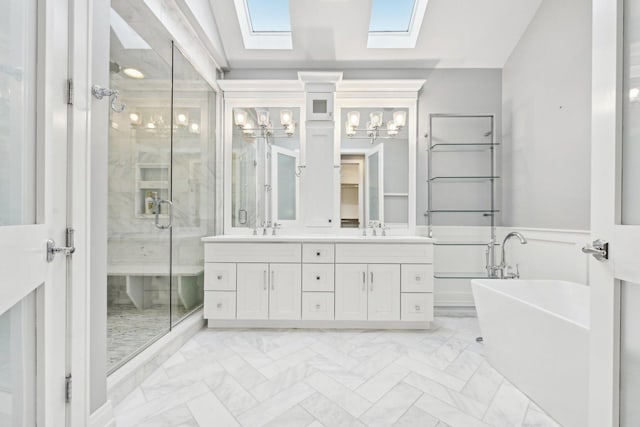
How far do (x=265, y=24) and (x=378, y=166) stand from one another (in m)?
1.74

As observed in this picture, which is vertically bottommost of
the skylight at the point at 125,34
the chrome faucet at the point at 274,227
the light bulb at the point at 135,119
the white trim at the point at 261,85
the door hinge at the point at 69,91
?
the chrome faucet at the point at 274,227

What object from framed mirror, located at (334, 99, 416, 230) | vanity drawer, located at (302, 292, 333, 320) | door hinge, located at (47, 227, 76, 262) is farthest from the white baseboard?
framed mirror, located at (334, 99, 416, 230)

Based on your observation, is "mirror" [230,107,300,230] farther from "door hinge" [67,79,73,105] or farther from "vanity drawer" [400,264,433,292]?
"door hinge" [67,79,73,105]

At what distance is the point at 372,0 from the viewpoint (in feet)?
8.47

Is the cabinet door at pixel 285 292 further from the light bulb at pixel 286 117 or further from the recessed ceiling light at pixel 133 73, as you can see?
the recessed ceiling light at pixel 133 73

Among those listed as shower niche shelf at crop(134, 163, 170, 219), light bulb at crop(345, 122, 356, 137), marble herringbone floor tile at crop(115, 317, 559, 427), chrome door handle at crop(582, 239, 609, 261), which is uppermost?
light bulb at crop(345, 122, 356, 137)

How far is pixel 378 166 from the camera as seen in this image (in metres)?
3.06

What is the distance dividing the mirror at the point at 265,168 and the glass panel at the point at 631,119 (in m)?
2.42

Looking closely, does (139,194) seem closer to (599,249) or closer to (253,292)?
(253,292)

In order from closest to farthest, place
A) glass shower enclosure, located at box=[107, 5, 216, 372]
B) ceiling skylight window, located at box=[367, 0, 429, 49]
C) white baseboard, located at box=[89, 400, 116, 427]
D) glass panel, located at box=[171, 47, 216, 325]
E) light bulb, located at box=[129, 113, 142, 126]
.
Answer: white baseboard, located at box=[89, 400, 116, 427] → glass shower enclosure, located at box=[107, 5, 216, 372] → light bulb, located at box=[129, 113, 142, 126] → glass panel, located at box=[171, 47, 216, 325] → ceiling skylight window, located at box=[367, 0, 429, 49]

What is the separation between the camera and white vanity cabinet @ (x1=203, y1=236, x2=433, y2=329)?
8.37 feet

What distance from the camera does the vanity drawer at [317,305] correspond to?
2.55 metres

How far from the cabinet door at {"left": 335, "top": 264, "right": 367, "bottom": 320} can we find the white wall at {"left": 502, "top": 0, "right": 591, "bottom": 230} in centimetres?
157

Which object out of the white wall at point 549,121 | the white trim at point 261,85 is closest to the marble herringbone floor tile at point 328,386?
the white wall at point 549,121
